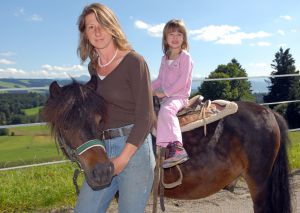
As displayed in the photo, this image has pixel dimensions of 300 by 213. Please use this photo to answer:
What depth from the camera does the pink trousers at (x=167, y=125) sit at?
9.01 feet

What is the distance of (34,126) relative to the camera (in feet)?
16.5

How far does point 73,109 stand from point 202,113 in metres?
1.48

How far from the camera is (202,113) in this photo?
312 centimetres

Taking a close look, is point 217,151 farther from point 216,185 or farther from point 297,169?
point 297,169

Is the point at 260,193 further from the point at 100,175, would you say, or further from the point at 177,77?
the point at 100,175

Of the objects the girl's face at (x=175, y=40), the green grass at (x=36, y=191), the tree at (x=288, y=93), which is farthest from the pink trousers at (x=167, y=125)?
the tree at (x=288, y=93)

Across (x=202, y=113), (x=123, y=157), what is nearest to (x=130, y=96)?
(x=123, y=157)

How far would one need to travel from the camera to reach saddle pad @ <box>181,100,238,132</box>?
3.04 meters

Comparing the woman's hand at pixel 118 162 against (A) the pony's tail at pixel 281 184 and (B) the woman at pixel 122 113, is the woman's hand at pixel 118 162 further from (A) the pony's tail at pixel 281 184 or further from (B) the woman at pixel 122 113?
(A) the pony's tail at pixel 281 184

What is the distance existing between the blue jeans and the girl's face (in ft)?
5.67

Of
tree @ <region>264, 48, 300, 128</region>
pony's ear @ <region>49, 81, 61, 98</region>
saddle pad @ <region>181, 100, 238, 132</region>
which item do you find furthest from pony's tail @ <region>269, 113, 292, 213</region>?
tree @ <region>264, 48, 300, 128</region>

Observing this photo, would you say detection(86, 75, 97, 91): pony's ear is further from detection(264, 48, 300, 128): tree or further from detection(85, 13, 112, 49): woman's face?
detection(264, 48, 300, 128): tree

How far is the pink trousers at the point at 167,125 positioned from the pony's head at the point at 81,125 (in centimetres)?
84

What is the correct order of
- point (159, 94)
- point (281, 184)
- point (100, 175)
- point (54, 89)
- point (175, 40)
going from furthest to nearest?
1. point (175, 40)
2. point (159, 94)
3. point (281, 184)
4. point (54, 89)
5. point (100, 175)
